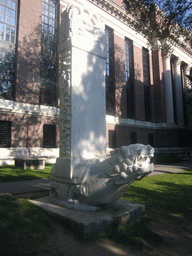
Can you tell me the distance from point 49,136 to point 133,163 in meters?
15.2

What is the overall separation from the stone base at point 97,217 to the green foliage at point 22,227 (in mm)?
185

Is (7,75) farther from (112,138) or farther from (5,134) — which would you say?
(112,138)

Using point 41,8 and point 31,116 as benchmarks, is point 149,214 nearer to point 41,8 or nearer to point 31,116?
point 31,116

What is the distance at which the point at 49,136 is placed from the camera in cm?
1719

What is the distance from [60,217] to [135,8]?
1207cm

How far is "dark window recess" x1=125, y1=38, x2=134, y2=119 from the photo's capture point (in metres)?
25.4

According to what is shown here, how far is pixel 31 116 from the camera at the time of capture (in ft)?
52.6

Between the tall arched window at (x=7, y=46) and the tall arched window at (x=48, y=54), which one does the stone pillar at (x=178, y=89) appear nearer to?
the tall arched window at (x=48, y=54)

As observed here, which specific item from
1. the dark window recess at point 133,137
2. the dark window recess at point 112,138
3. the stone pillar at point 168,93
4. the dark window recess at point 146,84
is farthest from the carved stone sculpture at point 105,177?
the stone pillar at point 168,93

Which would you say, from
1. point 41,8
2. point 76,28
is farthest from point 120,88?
point 76,28

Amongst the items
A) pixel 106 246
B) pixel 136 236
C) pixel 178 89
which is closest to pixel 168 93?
pixel 178 89

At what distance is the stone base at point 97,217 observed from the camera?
2477 millimetres

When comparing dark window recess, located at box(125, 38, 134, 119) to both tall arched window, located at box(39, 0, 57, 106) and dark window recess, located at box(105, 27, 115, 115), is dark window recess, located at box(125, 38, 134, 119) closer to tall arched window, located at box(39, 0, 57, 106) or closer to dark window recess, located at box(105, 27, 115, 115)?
dark window recess, located at box(105, 27, 115, 115)

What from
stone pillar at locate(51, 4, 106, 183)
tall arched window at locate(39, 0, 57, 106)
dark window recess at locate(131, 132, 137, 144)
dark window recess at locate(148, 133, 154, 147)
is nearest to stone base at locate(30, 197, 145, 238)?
stone pillar at locate(51, 4, 106, 183)
